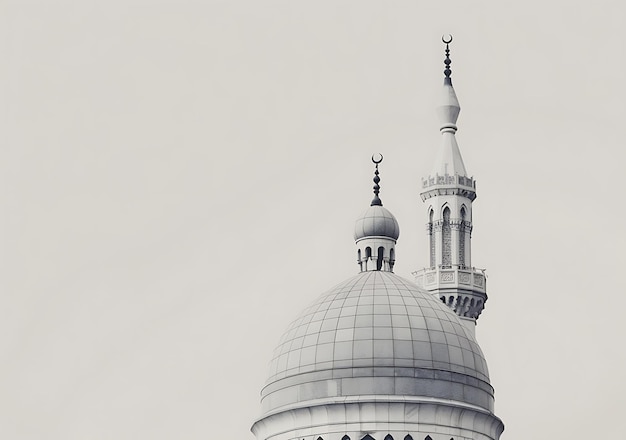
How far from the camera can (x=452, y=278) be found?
110m

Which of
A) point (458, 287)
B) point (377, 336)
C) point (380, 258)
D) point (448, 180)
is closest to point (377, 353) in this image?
point (377, 336)

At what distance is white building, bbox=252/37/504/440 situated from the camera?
85.1 metres

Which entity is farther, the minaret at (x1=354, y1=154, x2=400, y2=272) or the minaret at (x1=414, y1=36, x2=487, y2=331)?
the minaret at (x1=414, y1=36, x2=487, y2=331)

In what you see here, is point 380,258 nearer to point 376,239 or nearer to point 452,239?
point 376,239

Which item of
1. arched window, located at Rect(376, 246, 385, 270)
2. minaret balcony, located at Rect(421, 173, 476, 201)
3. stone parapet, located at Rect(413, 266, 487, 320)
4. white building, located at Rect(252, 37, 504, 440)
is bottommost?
white building, located at Rect(252, 37, 504, 440)

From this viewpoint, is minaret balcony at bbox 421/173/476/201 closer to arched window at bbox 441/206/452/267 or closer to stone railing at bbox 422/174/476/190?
stone railing at bbox 422/174/476/190

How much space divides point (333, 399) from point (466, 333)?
699 centimetres

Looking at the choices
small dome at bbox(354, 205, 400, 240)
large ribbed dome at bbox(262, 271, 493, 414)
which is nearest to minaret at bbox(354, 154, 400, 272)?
small dome at bbox(354, 205, 400, 240)

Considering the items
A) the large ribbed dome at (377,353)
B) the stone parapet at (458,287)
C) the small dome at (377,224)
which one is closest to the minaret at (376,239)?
the small dome at (377,224)

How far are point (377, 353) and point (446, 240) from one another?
26.4 metres

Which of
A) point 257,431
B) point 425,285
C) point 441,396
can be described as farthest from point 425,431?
point 425,285

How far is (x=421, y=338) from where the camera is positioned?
86688 mm

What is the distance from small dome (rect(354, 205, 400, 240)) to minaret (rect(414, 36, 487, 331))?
17.2m

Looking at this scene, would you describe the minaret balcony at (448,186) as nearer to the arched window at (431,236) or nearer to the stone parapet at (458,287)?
the arched window at (431,236)
